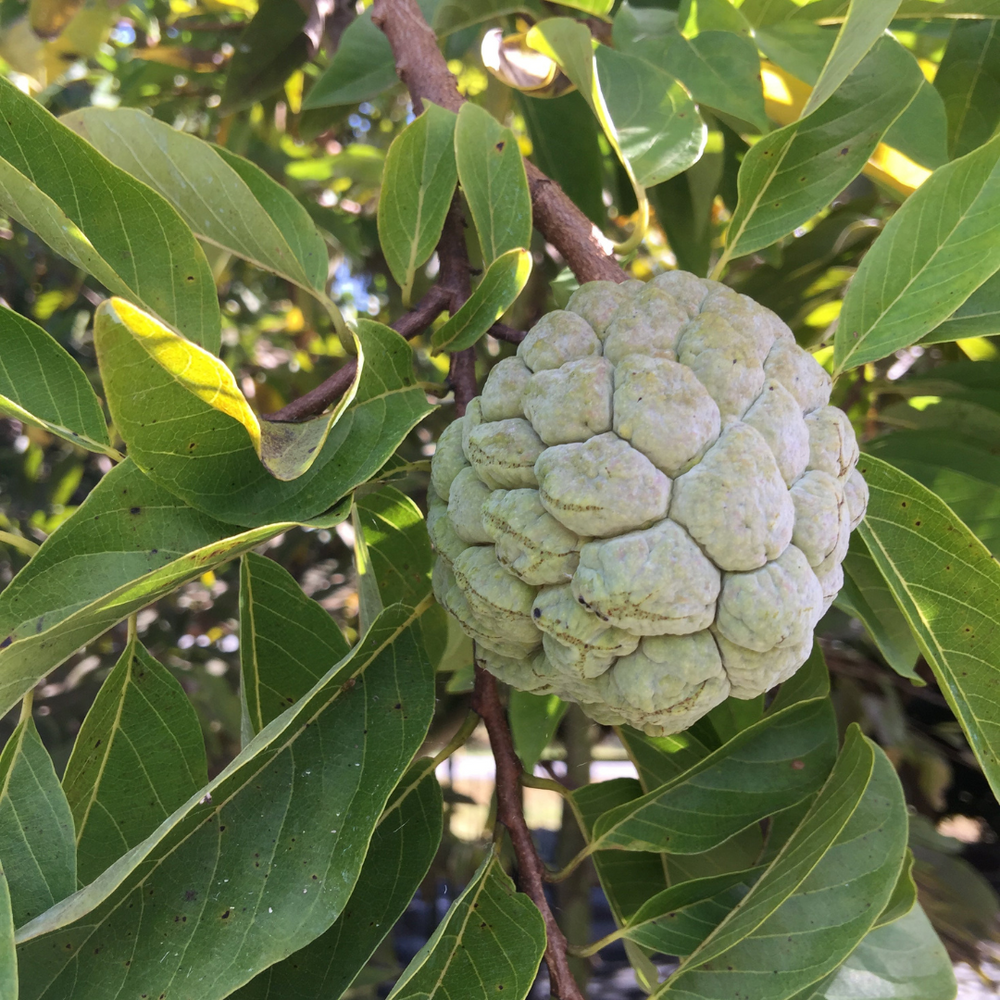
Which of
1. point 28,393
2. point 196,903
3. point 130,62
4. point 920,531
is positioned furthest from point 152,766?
point 130,62

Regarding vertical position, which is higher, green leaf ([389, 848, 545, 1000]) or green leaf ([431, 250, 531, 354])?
green leaf ([431, 250, 531, 354])

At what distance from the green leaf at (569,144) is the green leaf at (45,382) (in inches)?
42.5

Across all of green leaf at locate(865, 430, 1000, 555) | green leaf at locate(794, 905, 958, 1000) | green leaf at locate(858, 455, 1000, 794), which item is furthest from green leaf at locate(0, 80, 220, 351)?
green leaf at locate(794, 905, 958, 1000)

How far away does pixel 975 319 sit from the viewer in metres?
1.16

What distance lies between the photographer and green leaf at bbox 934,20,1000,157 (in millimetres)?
1461

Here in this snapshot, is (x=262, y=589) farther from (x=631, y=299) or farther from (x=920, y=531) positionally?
(x=920, y=531)

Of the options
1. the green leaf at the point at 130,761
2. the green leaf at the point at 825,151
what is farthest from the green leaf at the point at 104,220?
the green leaf at the point at 825,151

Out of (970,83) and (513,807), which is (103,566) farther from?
(970,83)

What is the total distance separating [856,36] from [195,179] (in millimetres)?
830

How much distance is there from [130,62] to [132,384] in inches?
107

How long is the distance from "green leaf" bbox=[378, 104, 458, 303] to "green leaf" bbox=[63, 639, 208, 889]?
69cm

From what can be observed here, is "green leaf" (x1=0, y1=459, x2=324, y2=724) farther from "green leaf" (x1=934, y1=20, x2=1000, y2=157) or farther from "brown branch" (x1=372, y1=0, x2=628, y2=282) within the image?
"green leaf" (x1=934, y1=20, x2=1000, y2=157)

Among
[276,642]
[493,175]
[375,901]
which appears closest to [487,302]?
[493,175]

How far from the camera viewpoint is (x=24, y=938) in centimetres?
80
